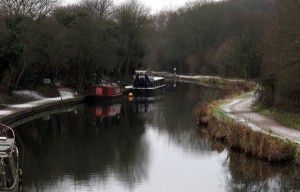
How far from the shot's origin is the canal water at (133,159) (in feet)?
52.9

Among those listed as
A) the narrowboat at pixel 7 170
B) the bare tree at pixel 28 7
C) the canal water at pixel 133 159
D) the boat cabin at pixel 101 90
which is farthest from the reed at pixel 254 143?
the bare tree at pixel 28 7

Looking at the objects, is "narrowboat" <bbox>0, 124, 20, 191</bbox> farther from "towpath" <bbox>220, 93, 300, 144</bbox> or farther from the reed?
"towpath" <bbox>220, 93, 300, 144</bbox>

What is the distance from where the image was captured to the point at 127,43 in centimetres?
5109

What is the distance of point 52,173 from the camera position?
56.5ft

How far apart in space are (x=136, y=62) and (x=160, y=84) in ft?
13.7

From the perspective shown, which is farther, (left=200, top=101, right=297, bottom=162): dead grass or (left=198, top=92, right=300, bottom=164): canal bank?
(left=198, top=92, right=300, bottom=164): canal bank

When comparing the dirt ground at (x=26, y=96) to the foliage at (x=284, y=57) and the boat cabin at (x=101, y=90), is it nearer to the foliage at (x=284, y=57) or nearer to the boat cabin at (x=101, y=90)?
the boat cabin at (x=101, y=90)

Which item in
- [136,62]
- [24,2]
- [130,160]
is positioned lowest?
[130,160]

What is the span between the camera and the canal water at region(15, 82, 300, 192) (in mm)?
16125

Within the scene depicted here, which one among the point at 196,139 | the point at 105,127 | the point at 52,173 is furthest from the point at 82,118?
the point at 52,173

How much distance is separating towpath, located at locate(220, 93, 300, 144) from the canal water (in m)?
1.75

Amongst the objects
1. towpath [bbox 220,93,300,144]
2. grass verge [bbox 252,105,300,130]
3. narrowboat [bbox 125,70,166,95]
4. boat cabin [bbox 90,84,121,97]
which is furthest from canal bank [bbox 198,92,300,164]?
narrowboat [bbox 125,70,166,95]

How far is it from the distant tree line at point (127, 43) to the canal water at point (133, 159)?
4674 mm

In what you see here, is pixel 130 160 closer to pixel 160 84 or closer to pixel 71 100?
pixel 71 100
